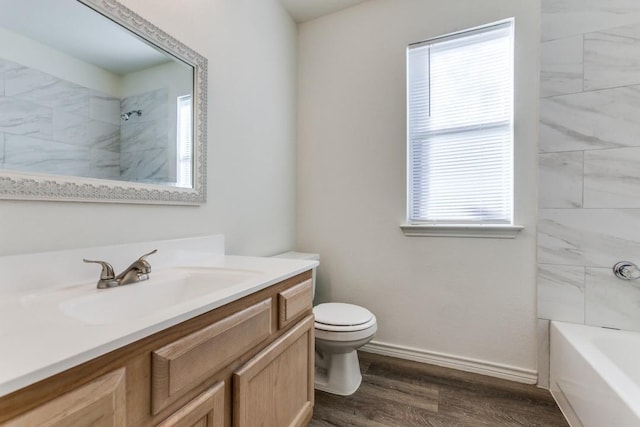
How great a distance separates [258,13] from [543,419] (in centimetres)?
285

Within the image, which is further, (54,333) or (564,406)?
(564,406)

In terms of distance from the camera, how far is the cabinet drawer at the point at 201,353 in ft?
2.09

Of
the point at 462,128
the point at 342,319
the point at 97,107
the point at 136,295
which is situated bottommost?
the point at 342,319

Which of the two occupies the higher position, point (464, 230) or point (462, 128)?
point (462, 128)

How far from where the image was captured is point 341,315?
172cm

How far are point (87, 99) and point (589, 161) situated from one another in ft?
7.92

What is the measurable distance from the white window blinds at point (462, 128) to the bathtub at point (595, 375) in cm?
72

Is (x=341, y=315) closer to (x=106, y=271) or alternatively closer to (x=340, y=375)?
(x=340, y=375)

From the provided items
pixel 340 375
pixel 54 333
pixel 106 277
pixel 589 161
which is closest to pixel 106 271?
pixel 106 277

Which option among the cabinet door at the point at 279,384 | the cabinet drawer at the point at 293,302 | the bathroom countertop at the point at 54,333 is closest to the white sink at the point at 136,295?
the bathroom countertop at the point at 54,333

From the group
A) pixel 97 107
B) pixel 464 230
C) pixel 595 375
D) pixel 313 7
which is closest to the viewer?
pixel 97 107

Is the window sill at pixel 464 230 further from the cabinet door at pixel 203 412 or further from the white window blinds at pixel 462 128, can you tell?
the cabinet door at pixel 203 412

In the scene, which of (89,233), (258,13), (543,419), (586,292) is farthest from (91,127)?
(586,292)

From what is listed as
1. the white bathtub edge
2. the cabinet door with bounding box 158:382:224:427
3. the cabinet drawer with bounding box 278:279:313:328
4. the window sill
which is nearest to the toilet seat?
the cabinet drawer with bounding box 278:279:313:328
